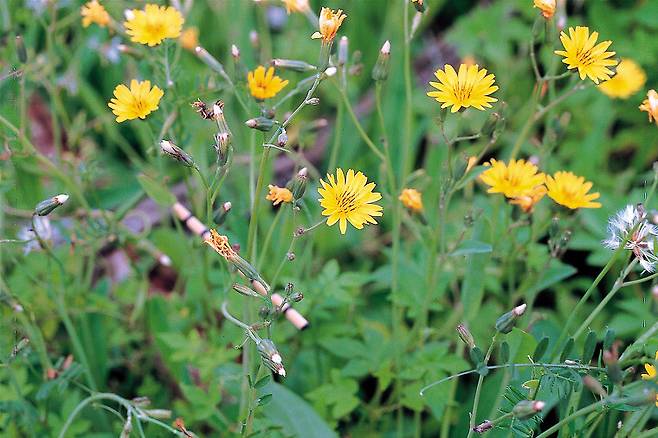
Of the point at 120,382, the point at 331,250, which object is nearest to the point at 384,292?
the point at 331,250

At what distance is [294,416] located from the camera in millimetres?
1552

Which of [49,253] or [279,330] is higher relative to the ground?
[49,253]

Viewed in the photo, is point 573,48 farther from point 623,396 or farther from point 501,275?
point 501,275

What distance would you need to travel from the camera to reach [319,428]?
1558 millimetres

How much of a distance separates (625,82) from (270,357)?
1607 mm

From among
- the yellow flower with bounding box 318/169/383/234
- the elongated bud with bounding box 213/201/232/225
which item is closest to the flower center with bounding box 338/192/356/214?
the yellow flower with bounding box 318/169/383/234

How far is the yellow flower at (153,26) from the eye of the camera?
4.79 feet

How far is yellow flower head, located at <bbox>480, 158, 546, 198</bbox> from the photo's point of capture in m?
1.46

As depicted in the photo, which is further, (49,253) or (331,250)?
(331,250)

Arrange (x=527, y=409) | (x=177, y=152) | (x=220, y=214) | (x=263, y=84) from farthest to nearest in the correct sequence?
(x=263, y=84), (x=220, y=214), (x=177, y=152), (x=527, y=409)

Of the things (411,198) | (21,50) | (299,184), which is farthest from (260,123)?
(21,50)

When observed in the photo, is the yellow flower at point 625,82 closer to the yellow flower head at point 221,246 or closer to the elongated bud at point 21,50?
the yellow flower head at point 221,246

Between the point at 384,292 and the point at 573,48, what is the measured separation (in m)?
1.01

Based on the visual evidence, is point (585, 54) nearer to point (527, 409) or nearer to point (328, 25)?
point (328, 25)
